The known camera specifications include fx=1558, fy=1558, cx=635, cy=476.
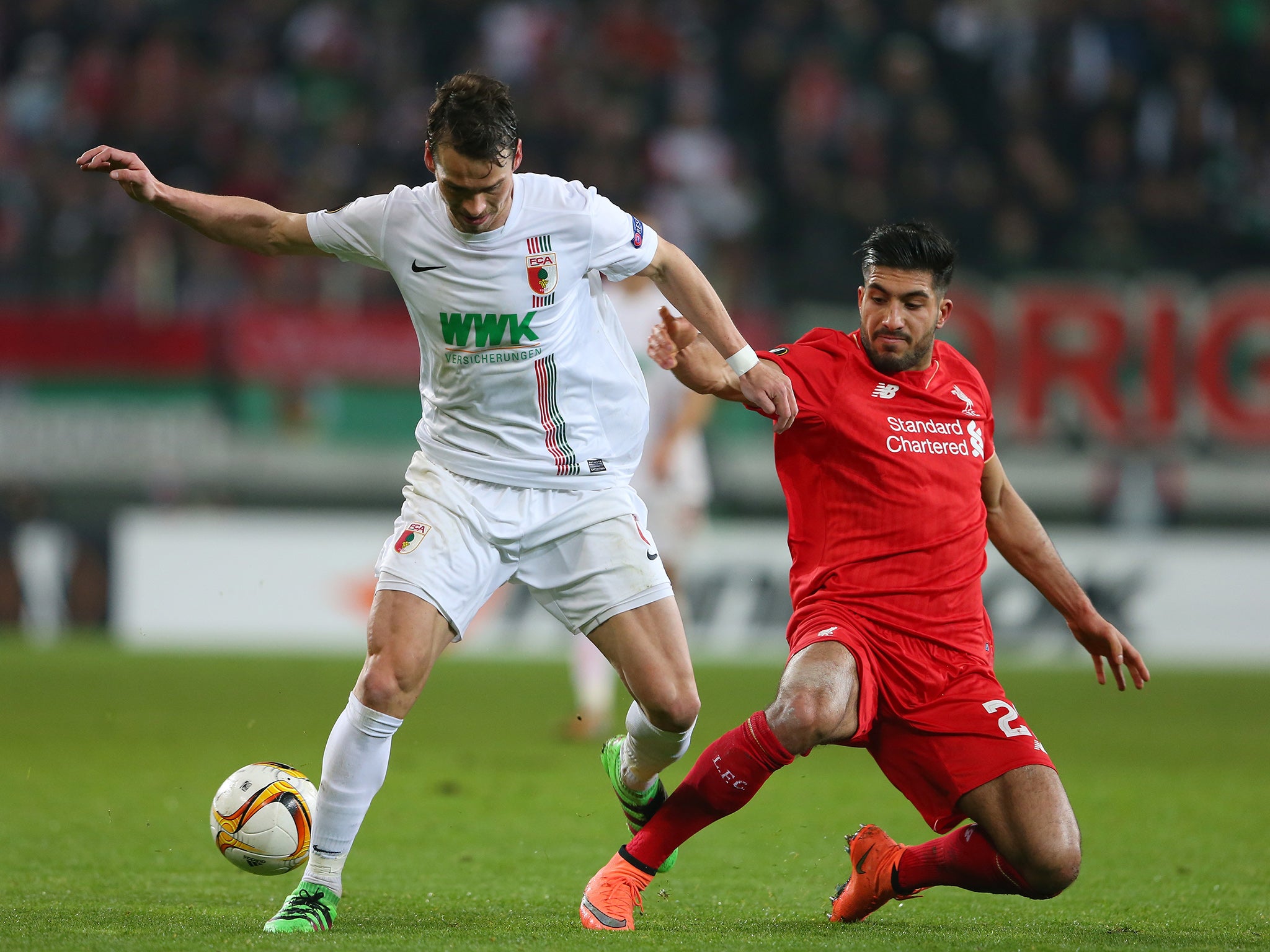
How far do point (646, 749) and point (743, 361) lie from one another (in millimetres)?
1240

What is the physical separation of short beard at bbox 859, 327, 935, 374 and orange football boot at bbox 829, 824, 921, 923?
139 centimetres

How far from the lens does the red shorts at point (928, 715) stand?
171 inches

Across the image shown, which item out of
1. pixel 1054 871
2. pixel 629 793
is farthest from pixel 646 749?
pixel 1054 871

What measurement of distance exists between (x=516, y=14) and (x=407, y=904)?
1306cm

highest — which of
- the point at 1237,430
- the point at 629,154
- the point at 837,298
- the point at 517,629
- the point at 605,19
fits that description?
the point at 605,19

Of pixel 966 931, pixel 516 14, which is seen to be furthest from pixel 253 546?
pixel 966 931

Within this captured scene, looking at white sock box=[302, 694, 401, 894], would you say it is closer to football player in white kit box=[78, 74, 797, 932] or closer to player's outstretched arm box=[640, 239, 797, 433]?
football player in white kit box=[78, 74, 797, 932]

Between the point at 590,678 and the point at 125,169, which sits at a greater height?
the point at 125,169

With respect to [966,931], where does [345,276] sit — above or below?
above

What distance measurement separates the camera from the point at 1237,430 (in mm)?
12680

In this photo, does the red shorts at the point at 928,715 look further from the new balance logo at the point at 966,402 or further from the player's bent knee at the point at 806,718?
the new balance logo at the point at 966,402

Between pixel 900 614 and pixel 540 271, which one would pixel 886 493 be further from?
pixel 540 271

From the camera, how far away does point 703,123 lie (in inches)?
596

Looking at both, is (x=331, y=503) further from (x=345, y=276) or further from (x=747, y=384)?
(x=747, y=384)
